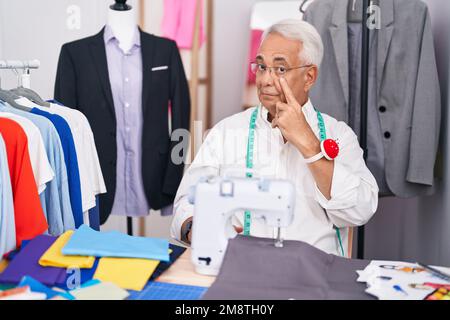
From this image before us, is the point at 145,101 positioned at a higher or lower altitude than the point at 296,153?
higher

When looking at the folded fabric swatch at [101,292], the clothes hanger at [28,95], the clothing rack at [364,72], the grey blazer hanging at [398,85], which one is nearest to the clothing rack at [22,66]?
the clothes hanger at [28,95]

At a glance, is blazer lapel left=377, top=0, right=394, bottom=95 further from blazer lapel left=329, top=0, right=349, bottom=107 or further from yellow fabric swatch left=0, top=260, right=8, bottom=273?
yellow fabric swatch left=0, top=260, right=8, bottom=273

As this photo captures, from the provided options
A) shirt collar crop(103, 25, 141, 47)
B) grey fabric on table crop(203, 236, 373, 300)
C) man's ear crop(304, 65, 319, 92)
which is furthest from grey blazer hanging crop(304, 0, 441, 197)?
grey fabric on table crop(203, 236, 373, 300)

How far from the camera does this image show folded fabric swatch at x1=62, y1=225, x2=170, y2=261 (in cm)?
139

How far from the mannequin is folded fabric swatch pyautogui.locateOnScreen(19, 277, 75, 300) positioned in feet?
5.81

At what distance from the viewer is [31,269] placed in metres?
1.34

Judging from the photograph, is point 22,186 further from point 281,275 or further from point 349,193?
point 349,193

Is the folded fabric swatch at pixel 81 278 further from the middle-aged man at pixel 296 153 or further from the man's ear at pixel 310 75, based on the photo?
the man's ear at pixel 310 75

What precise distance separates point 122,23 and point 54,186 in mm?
1207

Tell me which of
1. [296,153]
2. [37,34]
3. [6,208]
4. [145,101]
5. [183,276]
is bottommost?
[183,276]

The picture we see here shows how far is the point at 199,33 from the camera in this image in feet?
11.4

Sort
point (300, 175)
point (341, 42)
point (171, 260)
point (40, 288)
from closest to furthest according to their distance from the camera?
point (40, 288), point (171, 260), point (300, 175), point (341, 42)

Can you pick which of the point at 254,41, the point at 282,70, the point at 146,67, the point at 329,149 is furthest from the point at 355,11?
the point at 329,149
